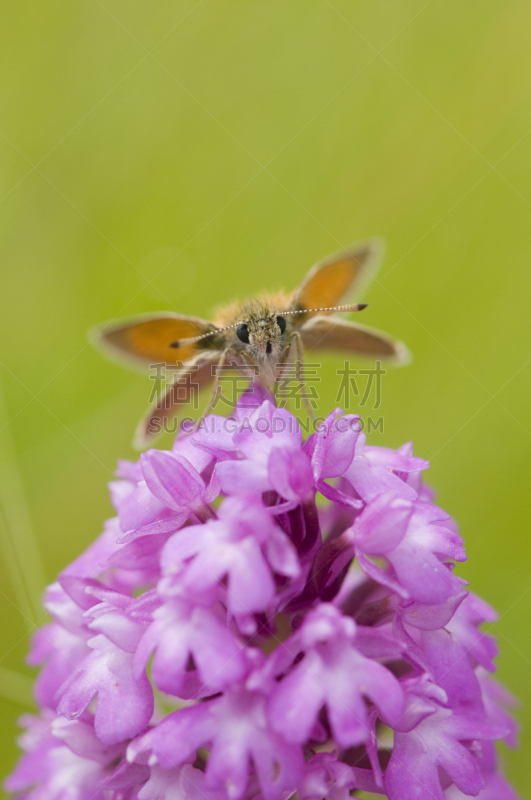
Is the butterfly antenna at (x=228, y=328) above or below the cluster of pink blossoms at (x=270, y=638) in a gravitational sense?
above

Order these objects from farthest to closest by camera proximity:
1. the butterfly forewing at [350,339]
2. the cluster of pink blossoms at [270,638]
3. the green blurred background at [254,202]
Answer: the green blurred background at [254,202], the butterfly forewing at [350,339], the cluster of pink blossoms at [270,638]

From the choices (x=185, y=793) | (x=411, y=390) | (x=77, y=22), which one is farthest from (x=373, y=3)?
(x=185, y=793)

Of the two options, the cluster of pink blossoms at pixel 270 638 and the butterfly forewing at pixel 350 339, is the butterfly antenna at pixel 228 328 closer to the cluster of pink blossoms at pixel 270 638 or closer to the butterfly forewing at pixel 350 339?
the butterfly forewing at pixel 350 339

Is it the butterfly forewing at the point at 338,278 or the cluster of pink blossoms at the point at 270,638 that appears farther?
the butterfly forewing at the point at 338,278

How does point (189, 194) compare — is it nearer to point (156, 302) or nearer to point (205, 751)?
point (156, 302)

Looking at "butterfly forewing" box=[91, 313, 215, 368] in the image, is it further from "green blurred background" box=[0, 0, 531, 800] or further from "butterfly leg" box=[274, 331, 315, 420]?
"green blurred background" box=[0, 0, 531, 800]

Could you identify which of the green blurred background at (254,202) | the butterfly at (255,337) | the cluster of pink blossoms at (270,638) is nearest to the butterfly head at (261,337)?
the butterfly at (255,337)
